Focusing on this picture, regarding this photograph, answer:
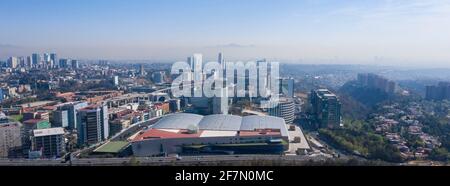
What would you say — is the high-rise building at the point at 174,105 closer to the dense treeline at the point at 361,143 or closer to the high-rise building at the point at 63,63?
the high-rise building at the point at 63,63

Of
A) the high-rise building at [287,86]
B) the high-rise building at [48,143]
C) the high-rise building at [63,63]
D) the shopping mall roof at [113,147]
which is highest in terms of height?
the high-rise building at [63,63]

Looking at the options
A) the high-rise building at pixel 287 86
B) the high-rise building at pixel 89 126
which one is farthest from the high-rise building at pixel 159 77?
the high-rise building at pixel 89 126

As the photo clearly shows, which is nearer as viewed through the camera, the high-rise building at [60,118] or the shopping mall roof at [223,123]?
the shopping mall roof at [223,123]

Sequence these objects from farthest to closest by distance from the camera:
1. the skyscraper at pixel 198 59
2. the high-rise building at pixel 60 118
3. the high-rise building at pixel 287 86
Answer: the high-rise building at pixel 287 86 → the high-rise building at pixel 60 118 → the skyscraper at pixel 198 59

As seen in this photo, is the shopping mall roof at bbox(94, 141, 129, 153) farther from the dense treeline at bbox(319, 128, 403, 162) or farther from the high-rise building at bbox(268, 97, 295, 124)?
the high-rise building at bbox(268, 97, 295, 124)

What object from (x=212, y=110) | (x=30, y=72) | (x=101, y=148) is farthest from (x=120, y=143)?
(x=30, y=72)

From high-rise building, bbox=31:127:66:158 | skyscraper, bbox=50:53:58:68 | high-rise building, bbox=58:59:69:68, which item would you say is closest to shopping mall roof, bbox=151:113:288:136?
high-rise building, bbox=31:127:66:158

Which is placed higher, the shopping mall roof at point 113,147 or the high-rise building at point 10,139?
the high-rise building at point 10,139
